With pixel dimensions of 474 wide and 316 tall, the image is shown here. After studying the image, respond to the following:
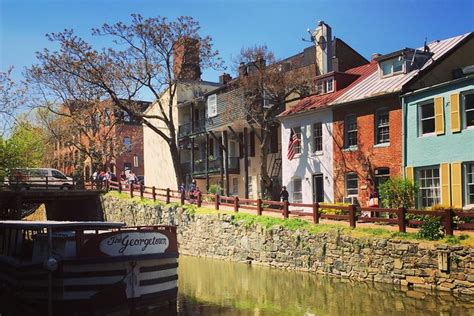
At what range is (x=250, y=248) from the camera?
73.2 ft

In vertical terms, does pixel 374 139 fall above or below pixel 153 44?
below

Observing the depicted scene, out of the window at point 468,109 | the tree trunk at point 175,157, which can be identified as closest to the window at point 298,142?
the tree trunk at point 175,157

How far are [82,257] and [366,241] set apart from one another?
30.3 ft

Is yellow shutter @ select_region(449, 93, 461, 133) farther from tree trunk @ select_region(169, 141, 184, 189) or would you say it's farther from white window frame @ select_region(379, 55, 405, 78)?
tree trunk @ select_region(169, 141, 184, 189)

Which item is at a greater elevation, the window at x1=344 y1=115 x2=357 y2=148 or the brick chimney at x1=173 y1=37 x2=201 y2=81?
the brick chimney at x1=173 y1=37 x2=201 y2=81

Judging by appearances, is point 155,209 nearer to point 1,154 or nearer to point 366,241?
point 1,154

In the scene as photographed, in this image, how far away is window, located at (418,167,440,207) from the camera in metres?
21.6

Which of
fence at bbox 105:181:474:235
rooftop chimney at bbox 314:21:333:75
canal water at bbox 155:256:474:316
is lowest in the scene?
canal water at bbox 155:256:474:316

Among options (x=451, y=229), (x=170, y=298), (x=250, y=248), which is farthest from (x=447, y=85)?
(x=170, y=298)

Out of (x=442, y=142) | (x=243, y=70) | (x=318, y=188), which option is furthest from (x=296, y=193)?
(x=442, y=142)

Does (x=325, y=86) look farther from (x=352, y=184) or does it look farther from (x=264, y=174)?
(x=352, y=184)

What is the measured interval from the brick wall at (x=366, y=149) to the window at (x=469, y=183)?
3.61m

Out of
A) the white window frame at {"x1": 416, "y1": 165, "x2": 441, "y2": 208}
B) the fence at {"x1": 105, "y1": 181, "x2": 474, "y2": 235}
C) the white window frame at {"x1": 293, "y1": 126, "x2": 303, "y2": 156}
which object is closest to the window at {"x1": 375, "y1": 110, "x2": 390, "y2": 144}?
the white window frame at {"x1": 416, "y1": 165, "x2": 441, "y2": 208}

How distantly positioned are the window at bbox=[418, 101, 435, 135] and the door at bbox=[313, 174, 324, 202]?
23.7ft
